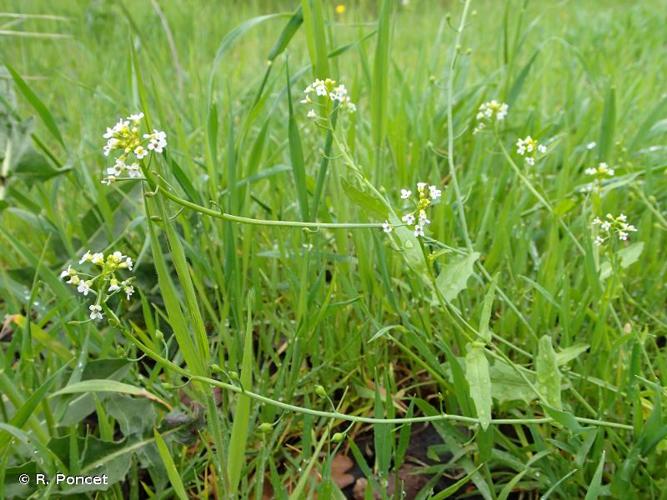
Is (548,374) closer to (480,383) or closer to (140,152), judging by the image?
(480,383)

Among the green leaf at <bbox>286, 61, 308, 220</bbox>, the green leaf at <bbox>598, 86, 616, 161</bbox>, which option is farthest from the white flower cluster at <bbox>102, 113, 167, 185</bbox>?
the green leaf at <bbox>598, 86, 616, 161</bbox>

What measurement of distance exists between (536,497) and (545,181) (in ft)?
3.08

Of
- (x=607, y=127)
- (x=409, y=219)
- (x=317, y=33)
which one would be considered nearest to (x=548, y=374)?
(x=409, y=219)

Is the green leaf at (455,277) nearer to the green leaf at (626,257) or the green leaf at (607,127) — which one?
the green leaf at (626,257)

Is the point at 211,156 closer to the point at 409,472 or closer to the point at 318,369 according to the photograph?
the point at 318,369

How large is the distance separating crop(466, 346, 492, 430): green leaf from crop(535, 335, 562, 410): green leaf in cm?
10

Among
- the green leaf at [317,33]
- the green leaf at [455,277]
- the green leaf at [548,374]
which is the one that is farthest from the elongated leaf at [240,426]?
the green leaf at [317,33]

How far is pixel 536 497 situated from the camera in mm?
971

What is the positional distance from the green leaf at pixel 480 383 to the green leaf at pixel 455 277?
0.09 meters

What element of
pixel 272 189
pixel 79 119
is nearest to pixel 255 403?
pixel 272 189

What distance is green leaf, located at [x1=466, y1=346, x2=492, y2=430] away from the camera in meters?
0.78

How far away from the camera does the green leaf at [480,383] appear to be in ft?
2.55

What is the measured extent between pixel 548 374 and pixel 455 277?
6.8 inches

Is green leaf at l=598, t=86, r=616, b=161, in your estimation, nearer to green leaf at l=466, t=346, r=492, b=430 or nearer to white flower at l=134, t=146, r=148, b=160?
green leaf at l=466, t=346, r=492, b=430
